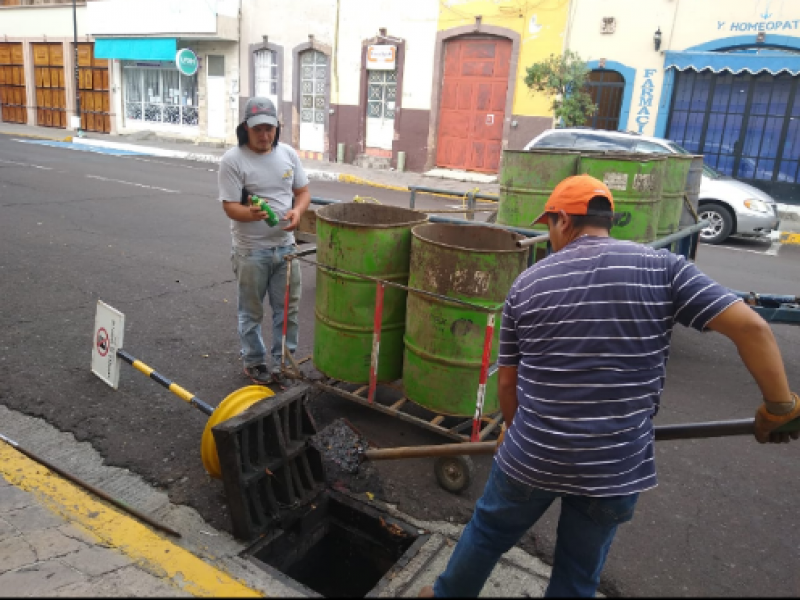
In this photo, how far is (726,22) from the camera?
48.3 ft

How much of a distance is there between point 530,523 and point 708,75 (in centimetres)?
1586

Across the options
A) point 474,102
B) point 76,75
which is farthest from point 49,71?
point 474,102

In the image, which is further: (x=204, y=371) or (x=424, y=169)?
(x=424, y=169)

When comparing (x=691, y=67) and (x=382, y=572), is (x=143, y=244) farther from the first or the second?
(x=691, y=67)

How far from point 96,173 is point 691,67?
14.4m

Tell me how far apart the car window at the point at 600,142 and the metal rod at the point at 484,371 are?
9.05 m

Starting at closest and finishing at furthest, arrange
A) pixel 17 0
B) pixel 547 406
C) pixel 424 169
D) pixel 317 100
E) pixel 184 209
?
1. pixel 547 406
2. pixel 184 209
3. pixel 424 169
4. pixel 317 100
5. pixel 17 0

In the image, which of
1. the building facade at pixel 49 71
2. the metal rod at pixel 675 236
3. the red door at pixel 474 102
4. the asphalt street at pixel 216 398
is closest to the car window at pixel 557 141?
the asphalt street at pixel 216 398

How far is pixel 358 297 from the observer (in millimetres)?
4055

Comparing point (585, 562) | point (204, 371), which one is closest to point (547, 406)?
point (585, 562)

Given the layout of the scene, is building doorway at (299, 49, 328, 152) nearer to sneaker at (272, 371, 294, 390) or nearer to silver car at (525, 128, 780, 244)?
silver car at (525, 128, 780, 244)

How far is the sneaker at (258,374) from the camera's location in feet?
15.7

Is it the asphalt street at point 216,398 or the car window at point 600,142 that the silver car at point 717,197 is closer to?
the car window at point 600,142

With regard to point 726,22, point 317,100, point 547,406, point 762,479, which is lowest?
point 762,479
